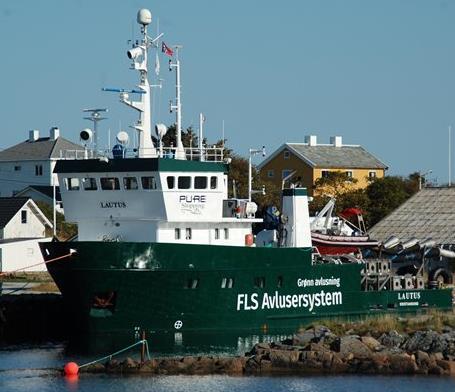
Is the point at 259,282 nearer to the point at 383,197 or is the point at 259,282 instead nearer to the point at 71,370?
the point at 71,370

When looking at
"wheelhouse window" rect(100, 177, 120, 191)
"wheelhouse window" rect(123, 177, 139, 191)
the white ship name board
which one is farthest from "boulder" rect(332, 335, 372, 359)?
"wheelhouse window" rect(100, 177, 120, 191)

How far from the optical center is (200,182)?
4334 cm

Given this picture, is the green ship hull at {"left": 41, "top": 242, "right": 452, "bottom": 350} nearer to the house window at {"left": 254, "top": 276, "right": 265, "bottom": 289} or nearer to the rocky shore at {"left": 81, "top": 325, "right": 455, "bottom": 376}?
the house window at {"left": 254, "top": 276, "right": 265, "bottom": 289}

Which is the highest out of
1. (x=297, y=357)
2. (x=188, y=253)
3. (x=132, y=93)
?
(x=132, y=93)

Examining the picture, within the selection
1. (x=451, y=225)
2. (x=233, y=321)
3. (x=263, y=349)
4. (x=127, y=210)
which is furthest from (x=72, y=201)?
(x=451, y=225)

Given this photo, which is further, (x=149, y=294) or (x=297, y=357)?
(x=149, y=294)

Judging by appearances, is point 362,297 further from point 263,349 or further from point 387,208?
point 387,208

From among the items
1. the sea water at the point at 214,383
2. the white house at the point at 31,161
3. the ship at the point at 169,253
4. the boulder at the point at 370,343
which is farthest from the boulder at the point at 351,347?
the white house at the point at 31,161

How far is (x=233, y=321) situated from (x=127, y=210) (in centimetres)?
465

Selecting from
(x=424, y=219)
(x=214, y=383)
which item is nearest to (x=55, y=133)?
(x=424, y=219)

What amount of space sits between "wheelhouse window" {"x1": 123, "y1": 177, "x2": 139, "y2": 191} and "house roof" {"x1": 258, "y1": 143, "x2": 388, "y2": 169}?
4314 centimetres

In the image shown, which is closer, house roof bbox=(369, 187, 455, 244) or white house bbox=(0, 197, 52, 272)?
house roof bbox=(369, 187, 455, 244)

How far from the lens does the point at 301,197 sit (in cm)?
4638

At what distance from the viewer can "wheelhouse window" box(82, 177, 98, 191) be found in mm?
43062
